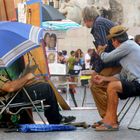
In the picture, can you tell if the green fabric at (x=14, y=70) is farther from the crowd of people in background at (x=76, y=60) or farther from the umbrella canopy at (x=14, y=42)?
the crowd of people in background at (x=76, y=60)

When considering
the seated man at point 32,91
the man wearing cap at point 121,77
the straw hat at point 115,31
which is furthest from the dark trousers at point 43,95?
the straw hat at point 115,31

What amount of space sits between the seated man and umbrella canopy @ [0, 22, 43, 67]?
0.37 metres

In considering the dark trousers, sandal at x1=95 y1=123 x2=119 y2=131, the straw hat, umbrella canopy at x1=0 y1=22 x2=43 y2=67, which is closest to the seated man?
the dark trousers

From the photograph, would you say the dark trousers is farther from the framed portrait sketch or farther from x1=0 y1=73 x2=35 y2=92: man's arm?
the framed portrait sketch

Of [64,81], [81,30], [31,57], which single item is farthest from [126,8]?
[31,57]

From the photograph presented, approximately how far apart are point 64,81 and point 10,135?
7352mm

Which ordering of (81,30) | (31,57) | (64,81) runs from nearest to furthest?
(31,57), (64,81), (81,30)

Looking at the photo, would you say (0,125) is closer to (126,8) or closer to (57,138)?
(57,138)

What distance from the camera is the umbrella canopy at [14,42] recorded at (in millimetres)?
10242

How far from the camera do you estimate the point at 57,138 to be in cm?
972

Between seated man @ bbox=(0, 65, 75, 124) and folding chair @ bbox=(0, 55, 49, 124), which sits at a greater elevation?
seated man @ bbox=(0, 65, 75, 124)

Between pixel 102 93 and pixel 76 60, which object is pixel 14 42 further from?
pixel 76 60

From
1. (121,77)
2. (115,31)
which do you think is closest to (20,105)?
(121,77)

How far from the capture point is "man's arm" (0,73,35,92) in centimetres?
1045
